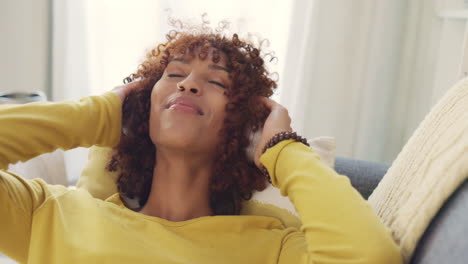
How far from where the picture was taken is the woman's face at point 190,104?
1267 mm

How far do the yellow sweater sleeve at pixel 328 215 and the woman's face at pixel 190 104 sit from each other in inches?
9.3

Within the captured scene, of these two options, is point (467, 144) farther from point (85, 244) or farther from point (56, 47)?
point (56, 47)

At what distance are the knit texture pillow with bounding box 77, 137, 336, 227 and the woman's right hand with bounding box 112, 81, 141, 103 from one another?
221mm

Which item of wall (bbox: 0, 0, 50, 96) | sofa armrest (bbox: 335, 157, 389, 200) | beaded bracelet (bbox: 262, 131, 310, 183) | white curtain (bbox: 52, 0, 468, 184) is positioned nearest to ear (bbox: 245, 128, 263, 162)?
beaded bracelet (bbox: 262, 131, 310, 183)

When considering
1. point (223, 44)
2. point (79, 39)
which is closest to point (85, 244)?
point (223, 44)

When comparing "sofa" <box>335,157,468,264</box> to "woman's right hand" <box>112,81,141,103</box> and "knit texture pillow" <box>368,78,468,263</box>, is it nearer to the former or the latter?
"knit texture pillow" <box>368,78,468,263</box>

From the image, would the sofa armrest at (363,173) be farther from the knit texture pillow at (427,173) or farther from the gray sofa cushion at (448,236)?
the gray sofa cushion at (448,236)

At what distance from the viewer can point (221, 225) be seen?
128cm

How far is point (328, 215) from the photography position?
1000 mm

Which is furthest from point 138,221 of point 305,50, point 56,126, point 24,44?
point 24,44

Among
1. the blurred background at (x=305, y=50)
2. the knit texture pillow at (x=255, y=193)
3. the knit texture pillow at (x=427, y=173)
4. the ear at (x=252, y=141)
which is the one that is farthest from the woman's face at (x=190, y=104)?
the blurred background at (x=305, y=50)

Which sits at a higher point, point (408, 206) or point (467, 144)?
point (467, 144)

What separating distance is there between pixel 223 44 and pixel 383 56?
146 centimetres

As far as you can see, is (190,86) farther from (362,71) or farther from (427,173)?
(362,71)
